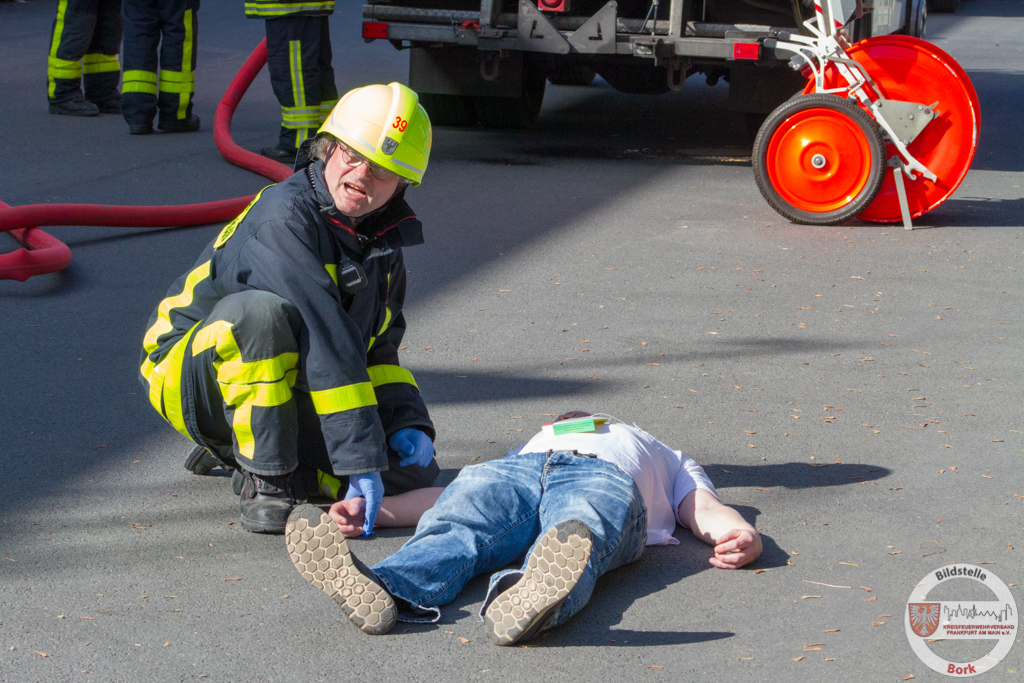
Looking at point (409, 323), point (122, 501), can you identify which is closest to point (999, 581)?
point (122, 501)

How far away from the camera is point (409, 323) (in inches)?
180

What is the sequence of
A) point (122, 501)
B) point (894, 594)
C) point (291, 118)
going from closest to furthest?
point (894, 594) < point (122, 501) < point (291, 118)

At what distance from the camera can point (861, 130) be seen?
18.9 feet

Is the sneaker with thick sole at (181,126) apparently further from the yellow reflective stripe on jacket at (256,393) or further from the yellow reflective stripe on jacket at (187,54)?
the yellow reflective stripe on jacket at (256,393)

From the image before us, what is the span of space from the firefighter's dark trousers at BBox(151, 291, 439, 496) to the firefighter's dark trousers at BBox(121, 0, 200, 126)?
578cm

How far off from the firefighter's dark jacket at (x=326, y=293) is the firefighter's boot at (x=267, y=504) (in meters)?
0.29

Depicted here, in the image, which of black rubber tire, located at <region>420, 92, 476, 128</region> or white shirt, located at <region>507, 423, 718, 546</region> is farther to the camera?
black rubber tire, located at <region>420, 92, 476, 128</region>

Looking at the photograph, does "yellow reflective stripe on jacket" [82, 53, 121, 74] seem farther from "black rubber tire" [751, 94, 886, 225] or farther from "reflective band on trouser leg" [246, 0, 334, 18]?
"black rubber tire" [751, 94, 886, 225]

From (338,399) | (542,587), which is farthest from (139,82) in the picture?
(542,587)

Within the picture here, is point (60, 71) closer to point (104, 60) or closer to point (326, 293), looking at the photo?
point (104, 60)

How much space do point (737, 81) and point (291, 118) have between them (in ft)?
10.7

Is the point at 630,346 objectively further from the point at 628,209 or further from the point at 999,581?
the point at 628,209

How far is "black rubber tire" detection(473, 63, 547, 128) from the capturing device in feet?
28.7

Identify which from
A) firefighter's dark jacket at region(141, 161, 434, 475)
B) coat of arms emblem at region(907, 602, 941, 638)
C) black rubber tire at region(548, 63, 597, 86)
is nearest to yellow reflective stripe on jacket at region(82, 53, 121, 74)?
black rubber tire at region(548, 63, 597, 86)
